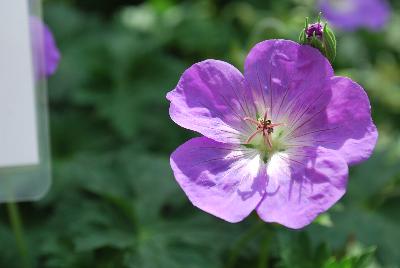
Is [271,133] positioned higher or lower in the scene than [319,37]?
lower

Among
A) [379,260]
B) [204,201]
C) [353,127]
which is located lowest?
[379,260]

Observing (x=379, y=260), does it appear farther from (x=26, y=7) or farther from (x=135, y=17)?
(x=135, y=17)

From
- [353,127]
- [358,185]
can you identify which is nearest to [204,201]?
[353,127]

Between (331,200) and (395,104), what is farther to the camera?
(395,104)

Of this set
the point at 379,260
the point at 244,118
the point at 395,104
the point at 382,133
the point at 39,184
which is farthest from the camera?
the point at 395,104

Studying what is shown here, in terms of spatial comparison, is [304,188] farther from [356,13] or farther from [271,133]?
[356,13]

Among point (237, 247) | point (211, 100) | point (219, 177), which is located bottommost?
point (237, 247)

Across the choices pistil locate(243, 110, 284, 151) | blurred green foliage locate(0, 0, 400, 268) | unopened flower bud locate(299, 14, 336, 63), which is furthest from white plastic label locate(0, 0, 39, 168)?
unopened flower bud locate(299, 14, 336, 63)

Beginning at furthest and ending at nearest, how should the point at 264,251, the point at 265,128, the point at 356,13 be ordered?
the point at 356,13 < the point at 264,251 < the point at 265,128

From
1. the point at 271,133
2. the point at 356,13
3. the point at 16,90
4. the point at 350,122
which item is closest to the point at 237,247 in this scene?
the point at 271,133
